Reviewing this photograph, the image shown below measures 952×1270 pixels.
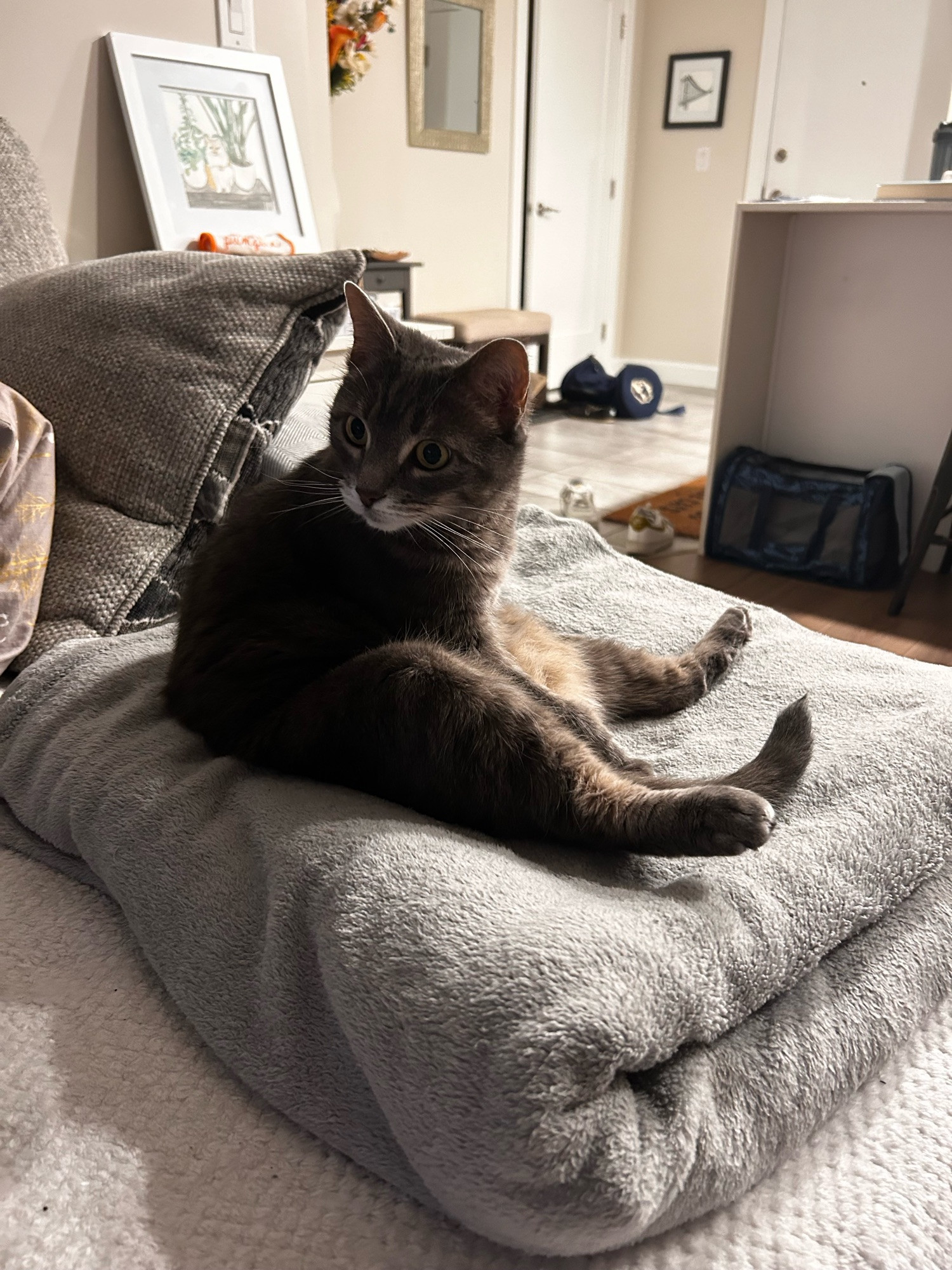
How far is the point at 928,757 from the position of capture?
3.38 ft

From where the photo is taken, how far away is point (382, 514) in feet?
3.63

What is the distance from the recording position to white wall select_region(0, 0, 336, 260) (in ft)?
7.40

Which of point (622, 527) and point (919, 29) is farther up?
point (919, 29)

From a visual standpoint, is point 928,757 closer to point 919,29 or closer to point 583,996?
point 583,996

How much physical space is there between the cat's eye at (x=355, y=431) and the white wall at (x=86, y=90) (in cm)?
173

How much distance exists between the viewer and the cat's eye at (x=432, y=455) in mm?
1142

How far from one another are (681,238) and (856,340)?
380cm

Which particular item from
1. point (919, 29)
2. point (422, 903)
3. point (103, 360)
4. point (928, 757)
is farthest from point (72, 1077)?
point (919, 29)

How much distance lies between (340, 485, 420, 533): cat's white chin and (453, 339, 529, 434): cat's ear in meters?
0.18

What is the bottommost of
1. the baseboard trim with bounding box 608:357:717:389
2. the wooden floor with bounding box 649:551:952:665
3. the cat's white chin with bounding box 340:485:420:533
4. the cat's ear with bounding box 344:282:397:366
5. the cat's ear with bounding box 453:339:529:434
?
the wooden floor with bounding box 649:551:952:665

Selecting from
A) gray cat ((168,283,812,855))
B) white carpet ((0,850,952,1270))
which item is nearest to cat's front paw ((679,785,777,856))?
gray cat ((168,283,812,855))

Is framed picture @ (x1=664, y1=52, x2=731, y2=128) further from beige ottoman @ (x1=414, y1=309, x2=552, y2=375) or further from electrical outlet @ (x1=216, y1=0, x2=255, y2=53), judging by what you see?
electrical outlet @ (x1=216, y1=0, x2=255, y2=53)

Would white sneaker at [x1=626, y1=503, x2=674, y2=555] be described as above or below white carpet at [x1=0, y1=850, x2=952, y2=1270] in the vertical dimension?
below

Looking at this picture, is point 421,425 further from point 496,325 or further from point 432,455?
point 496,325
